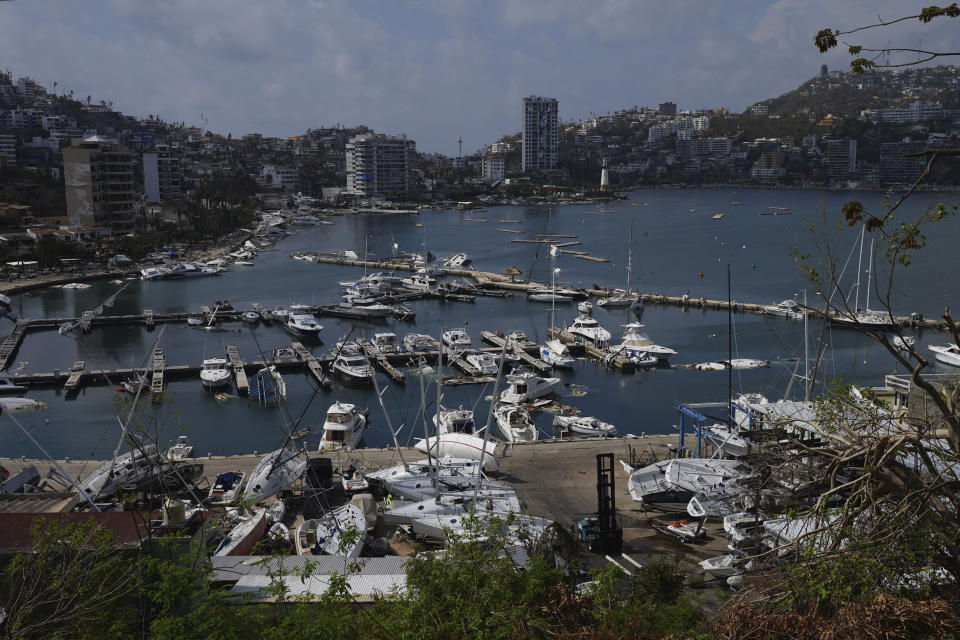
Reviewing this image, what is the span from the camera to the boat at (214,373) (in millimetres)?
15922

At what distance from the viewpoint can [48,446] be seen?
42.2ft

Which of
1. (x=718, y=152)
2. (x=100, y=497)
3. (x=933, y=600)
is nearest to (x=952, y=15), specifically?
(x=933, y=600)

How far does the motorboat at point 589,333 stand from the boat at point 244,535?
1270 centimetres

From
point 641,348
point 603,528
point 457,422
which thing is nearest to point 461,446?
point 457,422

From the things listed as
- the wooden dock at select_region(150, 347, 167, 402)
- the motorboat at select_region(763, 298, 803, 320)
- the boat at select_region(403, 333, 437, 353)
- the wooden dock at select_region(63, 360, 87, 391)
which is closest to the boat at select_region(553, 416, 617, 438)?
the boat at select_region(403, 333, 437, 353)

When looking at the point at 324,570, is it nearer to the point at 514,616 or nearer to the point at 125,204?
the point at 514,616

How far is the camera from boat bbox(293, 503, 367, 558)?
22.0 ft

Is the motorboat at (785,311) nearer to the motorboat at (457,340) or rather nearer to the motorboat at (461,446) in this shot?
the motorboat at (457,340)

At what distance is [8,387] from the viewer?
1555 cm

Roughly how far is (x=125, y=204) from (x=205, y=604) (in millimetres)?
36735

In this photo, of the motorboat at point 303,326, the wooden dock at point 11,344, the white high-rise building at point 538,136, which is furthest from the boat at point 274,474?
the white high-rise building at point 538,136

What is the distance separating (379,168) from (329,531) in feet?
228

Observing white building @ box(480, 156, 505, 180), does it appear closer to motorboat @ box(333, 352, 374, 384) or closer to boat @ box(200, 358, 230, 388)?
motorboat @ box(333, 352, 374, 384)

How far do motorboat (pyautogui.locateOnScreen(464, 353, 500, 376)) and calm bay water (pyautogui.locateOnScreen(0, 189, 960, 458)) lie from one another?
2.30 feet
